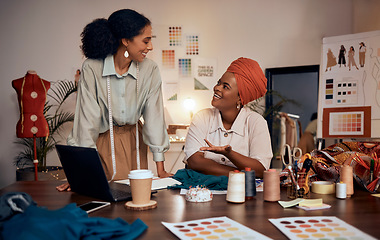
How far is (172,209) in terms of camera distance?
4.23ft

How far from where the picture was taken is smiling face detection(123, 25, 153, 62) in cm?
210

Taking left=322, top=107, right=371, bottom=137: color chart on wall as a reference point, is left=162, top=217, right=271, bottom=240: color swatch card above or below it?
below

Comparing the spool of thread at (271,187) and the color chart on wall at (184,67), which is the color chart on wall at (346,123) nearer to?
the color chart on wall at (184,67)

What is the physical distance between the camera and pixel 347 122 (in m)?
3.78

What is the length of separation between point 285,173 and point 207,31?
12.6 ft

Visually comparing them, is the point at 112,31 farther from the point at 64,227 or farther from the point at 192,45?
the point at 192,45

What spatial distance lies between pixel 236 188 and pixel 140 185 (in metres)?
0.36

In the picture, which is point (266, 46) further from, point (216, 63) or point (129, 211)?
point (129, 211)

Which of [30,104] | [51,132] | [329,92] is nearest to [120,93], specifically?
[30,104]

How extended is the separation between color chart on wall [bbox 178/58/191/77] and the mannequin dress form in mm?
1935

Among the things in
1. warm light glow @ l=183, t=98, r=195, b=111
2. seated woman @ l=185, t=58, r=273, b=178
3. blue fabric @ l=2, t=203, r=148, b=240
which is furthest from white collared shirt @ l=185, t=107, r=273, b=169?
warm light glow @ l=183, t=98, r=195, b=111

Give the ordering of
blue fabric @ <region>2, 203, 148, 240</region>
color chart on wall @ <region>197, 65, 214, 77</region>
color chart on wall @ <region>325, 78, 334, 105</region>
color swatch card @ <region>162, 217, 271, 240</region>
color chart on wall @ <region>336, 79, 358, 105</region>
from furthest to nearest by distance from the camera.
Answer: color chart on wall @ <region>197, 65, 214, 77</region> → color chart on wall @ <region>325, 78, 334, 105</region> → color chart on wall @ <region>336, 79, 358, 105</region> → color swatch card @ <region>162, 217, 271, 240</region> → blue fabric @ <region>2, 203, 148, 240</region>

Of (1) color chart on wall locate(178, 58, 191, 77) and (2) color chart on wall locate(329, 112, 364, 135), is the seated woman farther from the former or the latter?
(1) color chart on wall locate(178, 58, 191, 77)

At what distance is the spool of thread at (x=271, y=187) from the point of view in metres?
1.40
